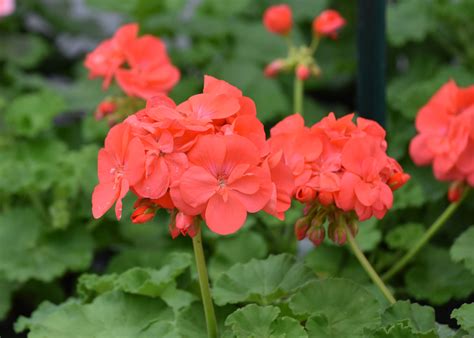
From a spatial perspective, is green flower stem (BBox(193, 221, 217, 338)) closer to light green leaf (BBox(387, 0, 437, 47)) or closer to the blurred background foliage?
the blurred background foliage

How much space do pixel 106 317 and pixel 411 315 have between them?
409 millimetres

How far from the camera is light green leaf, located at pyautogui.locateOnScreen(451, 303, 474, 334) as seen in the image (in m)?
1.21

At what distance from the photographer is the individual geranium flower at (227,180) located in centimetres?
114

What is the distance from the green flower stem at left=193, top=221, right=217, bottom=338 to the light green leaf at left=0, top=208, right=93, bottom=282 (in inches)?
28.9

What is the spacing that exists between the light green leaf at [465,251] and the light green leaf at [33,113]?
1.13 metres

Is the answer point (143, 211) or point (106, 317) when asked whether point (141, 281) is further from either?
point (143, 211)

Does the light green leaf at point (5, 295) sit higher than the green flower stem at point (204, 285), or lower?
higher

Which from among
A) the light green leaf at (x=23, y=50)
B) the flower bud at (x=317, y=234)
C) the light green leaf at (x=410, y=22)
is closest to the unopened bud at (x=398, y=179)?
the flower bud at (x=317, y=234)

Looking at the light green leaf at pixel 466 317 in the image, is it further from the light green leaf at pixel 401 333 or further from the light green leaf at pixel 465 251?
the light green leaf at pixel 465 251

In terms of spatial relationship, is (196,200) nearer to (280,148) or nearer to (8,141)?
(280,148)

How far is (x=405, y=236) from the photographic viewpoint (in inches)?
73.8

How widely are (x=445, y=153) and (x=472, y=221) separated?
0.49 metres

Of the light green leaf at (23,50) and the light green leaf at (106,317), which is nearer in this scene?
the light green leaf at (106,317)

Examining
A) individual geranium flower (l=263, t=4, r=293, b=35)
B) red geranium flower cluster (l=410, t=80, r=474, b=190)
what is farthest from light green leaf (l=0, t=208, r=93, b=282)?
red geranium flower cluster (l=410, t=80, r=474, b=190)
